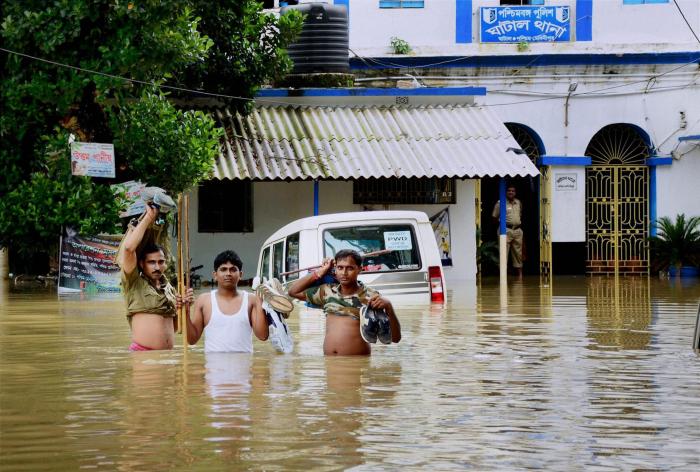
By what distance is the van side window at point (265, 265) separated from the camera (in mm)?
18906

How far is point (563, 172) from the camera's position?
95.8 ft

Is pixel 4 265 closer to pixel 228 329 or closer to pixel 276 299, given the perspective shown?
pixel 228 329

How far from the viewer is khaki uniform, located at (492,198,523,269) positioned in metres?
29.8

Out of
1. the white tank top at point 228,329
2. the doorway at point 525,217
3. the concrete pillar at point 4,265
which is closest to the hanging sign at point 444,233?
the doorway at point 525,217

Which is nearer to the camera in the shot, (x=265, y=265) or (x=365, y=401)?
(x=365, y=401)

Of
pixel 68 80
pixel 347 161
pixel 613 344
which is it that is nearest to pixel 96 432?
pixel 613 344

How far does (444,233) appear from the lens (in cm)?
2698

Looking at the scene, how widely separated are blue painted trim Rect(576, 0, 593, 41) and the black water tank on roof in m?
4.94

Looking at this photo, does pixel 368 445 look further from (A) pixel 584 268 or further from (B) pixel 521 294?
(A) pixel 584 268

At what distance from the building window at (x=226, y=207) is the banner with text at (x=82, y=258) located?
15.3 ft

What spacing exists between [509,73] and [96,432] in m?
21.6

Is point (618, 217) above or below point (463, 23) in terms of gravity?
below

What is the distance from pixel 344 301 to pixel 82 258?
1136 centimetres

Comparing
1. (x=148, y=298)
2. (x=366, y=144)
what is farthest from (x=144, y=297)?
(x=366, y=144)
